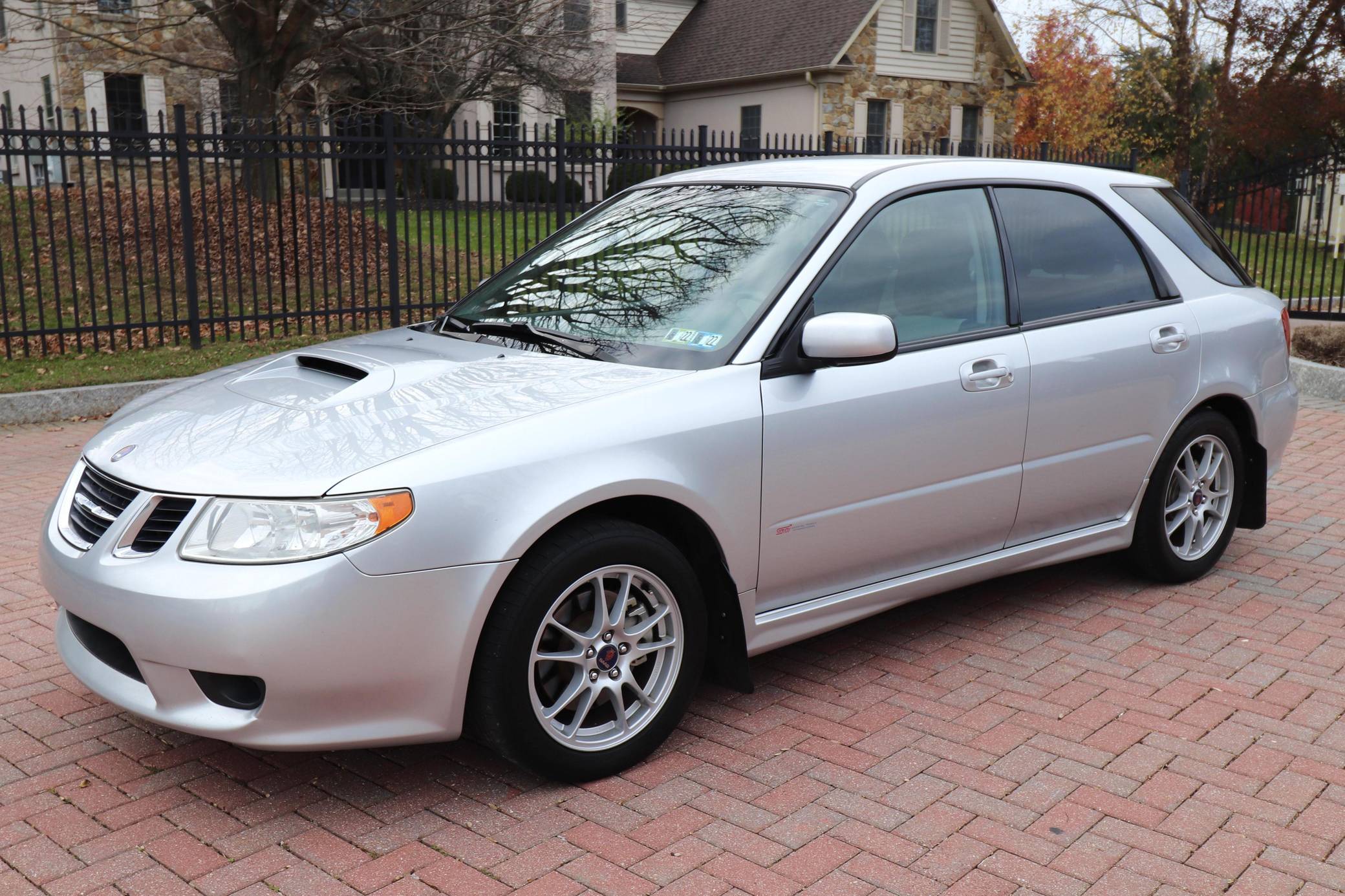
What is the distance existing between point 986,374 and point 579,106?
Result: 26186 millimetres

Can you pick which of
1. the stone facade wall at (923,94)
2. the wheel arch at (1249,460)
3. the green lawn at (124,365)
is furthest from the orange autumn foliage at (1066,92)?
the wheel arch at (1249,460)

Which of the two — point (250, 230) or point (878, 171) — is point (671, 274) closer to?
point (878, 171)

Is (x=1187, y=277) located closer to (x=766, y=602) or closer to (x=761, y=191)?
(x=761, y=191)

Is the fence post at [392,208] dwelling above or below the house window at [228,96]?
below

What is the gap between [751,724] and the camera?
392 cm

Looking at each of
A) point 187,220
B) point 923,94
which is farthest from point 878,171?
point 923,94

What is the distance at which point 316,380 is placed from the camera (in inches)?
151

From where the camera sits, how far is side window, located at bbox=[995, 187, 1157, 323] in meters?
4.61

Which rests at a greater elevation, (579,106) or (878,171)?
(579,106)

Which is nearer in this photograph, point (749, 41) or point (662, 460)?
point (662, 460)

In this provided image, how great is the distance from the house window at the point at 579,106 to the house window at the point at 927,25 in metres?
9.99

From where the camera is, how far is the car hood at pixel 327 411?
10.4 feet

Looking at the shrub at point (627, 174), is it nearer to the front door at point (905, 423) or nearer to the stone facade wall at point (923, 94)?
the front door at point (905, 423)

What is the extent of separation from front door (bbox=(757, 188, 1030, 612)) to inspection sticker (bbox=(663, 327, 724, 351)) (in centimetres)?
22
